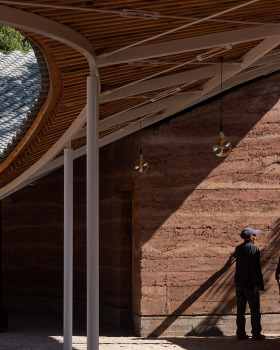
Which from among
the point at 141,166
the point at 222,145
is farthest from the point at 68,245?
the point at 222,145

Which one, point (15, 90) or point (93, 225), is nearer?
point (93, 225)

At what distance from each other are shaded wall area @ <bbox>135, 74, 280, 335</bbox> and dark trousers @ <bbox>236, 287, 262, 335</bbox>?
88cm

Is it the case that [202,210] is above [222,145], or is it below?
below

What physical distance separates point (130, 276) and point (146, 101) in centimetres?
535

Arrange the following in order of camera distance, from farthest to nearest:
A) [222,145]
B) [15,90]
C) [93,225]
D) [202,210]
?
[15,90]
[202,210]
[222,145]
[93,225]

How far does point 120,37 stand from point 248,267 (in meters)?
6.28

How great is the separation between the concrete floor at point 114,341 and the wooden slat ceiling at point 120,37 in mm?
3861

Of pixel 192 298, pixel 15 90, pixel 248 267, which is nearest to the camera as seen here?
pixel 248 267

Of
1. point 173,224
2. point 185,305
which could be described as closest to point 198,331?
point 185,305

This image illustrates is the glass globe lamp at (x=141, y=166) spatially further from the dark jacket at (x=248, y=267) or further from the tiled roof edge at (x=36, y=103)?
the tiled roof edge at (x=36, y=103)

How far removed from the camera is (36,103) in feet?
29.9

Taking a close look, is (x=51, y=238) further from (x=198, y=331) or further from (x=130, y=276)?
(x=198, y=331)

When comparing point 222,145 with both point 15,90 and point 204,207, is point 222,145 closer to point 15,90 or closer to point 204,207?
point 204,207

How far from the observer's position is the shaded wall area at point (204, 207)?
1388 centimetres
